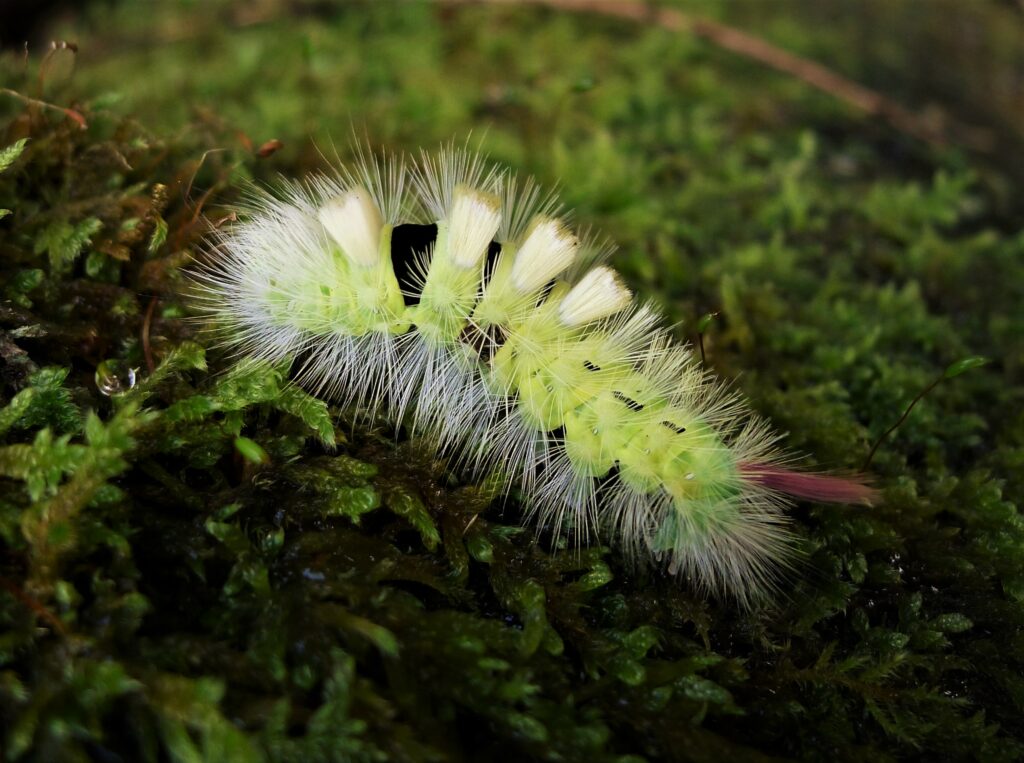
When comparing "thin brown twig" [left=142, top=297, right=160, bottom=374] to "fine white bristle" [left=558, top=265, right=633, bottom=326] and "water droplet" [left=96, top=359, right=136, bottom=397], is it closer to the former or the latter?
"water droplet" [left=96, top=359, right=136, bottom=397]

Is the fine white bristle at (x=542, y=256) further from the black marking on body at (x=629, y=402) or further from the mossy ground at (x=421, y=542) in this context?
the mossy ground at (x=421, y=542)

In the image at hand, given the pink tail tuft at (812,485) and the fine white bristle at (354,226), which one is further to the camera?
the fine white bristle at (354,226)

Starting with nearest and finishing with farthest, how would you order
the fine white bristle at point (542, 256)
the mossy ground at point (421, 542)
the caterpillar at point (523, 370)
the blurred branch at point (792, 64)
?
the mossy ground at point (421, 542) → the caterpillar at point (523, 370) → the fine white bristle at point (542, 256) → the blurred branch at point (792, 64)

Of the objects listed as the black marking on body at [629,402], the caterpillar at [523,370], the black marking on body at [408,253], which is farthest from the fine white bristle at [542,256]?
the black marking on body at [629,402]

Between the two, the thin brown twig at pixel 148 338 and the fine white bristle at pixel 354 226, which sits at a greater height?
the fine white bristle at pixel 354 226

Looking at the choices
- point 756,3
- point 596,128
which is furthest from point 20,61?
point 756,3

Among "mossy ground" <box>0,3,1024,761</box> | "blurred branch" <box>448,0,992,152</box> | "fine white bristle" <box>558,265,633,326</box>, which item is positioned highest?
"blurred branch" <box>448,0,992,152</box>

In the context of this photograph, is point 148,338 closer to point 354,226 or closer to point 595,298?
point 354,226

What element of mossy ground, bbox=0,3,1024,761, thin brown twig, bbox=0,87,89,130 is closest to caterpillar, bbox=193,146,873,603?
mossy ground, bbox=0,3,1024,761
